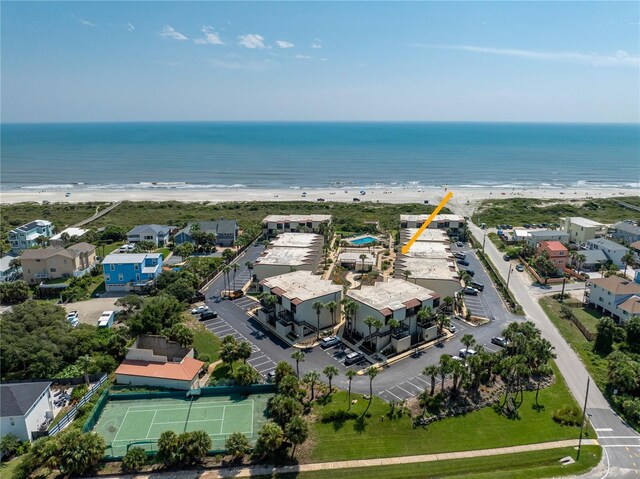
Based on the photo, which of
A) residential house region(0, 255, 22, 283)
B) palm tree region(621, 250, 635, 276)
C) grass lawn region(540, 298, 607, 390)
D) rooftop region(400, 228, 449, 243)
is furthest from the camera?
rooftop region(400, 228, 449, 243)

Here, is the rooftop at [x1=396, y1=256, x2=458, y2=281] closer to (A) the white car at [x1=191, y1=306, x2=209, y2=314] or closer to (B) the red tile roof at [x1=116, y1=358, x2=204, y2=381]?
(A) the white car at [x1=191, y1=306, x2=209, y2=314]

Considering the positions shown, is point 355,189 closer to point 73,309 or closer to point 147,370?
point 73,309

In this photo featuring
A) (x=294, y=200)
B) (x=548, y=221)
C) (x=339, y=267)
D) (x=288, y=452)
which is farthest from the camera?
(x=294, y=200)

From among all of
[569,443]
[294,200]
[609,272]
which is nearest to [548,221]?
[609,272]

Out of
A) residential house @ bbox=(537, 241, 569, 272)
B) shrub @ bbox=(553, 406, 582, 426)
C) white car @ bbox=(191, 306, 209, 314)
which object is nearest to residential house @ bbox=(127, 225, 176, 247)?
white car @ bbox=(191, 306, 209, 314)

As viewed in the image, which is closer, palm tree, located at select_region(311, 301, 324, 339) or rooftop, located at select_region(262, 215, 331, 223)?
palm tree, located at select_region(311, 301, 324, 339)

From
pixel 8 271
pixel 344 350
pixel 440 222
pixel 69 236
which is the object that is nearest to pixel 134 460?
pixel 344 350
